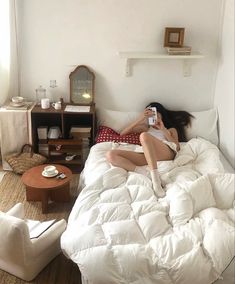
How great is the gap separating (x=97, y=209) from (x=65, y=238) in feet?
0.85

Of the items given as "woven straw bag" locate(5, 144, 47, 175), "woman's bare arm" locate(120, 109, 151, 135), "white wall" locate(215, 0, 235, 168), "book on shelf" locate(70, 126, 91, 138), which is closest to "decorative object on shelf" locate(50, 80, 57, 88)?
"book on shelf" locate(70, 126, 91, 138)

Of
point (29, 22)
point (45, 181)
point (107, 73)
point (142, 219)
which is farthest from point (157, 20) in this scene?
point (142, 219)

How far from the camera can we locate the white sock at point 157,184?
2284 mm

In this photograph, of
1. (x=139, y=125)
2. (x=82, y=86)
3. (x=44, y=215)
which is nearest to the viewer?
(x=44, y=215)

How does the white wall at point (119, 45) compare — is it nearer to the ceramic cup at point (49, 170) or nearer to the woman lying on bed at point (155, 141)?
the woman lying on bed at point (155, 141)

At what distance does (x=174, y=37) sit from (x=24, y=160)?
66.8 inches

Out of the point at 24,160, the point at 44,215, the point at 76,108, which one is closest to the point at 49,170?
the point at 44,215

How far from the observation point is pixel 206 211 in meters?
1.91

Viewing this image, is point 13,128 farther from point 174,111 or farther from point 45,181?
point 174,111

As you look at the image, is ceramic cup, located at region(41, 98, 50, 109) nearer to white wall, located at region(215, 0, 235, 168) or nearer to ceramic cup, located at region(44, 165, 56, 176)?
ceramic cup, located at region(44, 165, 56, 176)

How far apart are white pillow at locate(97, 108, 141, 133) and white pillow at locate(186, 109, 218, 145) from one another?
1.67 ft

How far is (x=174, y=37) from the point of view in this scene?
10.2ft

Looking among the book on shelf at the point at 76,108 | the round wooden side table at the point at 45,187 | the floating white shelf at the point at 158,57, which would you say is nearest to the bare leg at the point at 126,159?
the round wooden side table at the point at 45,187

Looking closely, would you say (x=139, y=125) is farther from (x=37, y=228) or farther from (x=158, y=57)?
(x=37, y=228)
